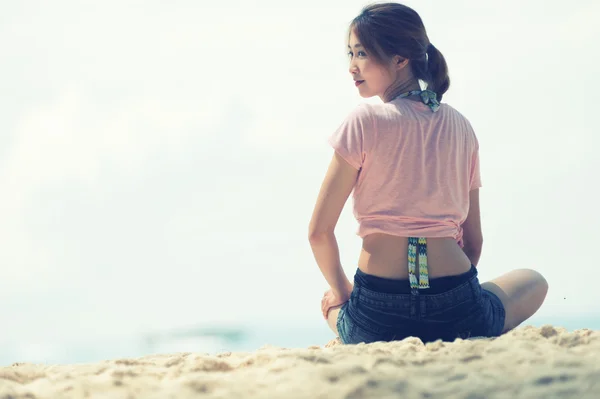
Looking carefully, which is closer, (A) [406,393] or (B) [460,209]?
(A) [406,393]

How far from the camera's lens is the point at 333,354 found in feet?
8.09

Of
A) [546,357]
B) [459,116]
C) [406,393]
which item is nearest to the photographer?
[406,393]

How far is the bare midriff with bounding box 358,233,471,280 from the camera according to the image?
2.99m

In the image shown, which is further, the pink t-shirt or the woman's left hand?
the woman's left hand

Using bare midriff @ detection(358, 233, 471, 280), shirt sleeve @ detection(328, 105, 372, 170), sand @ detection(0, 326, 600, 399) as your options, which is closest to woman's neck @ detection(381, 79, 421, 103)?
shirt sleeve @ detection(328, 105, 372, 170)

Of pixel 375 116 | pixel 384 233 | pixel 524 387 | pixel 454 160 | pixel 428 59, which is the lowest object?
pixel 524 387

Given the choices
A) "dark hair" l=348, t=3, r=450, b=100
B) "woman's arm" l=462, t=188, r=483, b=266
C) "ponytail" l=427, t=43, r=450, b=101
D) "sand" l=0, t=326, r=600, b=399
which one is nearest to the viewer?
"sand" l=0, t=326, r=600, b=399

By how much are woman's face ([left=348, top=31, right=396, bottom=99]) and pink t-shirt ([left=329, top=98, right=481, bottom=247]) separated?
0.41 ft

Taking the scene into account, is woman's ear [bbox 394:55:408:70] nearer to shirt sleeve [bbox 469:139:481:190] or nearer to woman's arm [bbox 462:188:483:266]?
shirt sleeve [bbox 469:139:481:190]

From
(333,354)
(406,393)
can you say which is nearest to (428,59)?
(333,354)

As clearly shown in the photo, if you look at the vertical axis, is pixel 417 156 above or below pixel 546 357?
above

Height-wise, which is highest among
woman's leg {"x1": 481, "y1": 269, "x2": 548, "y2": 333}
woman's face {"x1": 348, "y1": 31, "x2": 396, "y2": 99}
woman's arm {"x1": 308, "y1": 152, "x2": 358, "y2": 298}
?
woman's face {"x1": 348, "y1": 31, "x2": 396, "y2": 99}

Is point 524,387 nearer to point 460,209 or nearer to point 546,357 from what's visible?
point 546,357

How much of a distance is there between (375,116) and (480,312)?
0.85m
